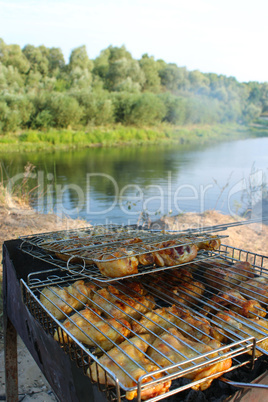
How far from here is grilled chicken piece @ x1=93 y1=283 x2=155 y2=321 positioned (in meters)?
1.77

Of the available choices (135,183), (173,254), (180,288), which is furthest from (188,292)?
(135,183)

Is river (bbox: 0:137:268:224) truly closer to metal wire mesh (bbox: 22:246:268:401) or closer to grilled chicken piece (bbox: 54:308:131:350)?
metal wire mesh (bbox: 22:246:268:401)

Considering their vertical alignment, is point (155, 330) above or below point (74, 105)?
below

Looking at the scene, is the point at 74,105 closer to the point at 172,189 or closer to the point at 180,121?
the point at 180,121

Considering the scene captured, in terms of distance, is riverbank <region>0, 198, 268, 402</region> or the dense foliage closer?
riverbank <region>0, 198, 268, 402</region>

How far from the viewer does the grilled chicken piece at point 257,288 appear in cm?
197

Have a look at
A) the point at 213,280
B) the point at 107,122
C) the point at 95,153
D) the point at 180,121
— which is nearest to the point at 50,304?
the point at 213,280

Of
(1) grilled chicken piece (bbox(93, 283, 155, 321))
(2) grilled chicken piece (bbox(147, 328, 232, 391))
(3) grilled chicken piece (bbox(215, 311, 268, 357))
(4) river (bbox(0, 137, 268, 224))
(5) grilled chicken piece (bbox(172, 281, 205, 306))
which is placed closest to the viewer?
(2) grilled chicken piece (bbox(147, 328, 232, 391))

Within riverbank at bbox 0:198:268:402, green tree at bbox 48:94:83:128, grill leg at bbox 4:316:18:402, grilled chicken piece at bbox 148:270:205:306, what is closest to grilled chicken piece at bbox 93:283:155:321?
grilled chicken piece at bbox 148:270:205:306

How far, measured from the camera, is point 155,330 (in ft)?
5.46

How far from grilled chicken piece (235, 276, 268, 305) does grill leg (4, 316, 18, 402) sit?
1.68 metres

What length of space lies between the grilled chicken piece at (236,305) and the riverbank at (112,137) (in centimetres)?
2098

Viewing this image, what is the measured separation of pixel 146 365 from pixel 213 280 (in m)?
1.02

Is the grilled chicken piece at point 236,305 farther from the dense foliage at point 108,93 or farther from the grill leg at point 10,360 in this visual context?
the dense foliage at point 108,93
